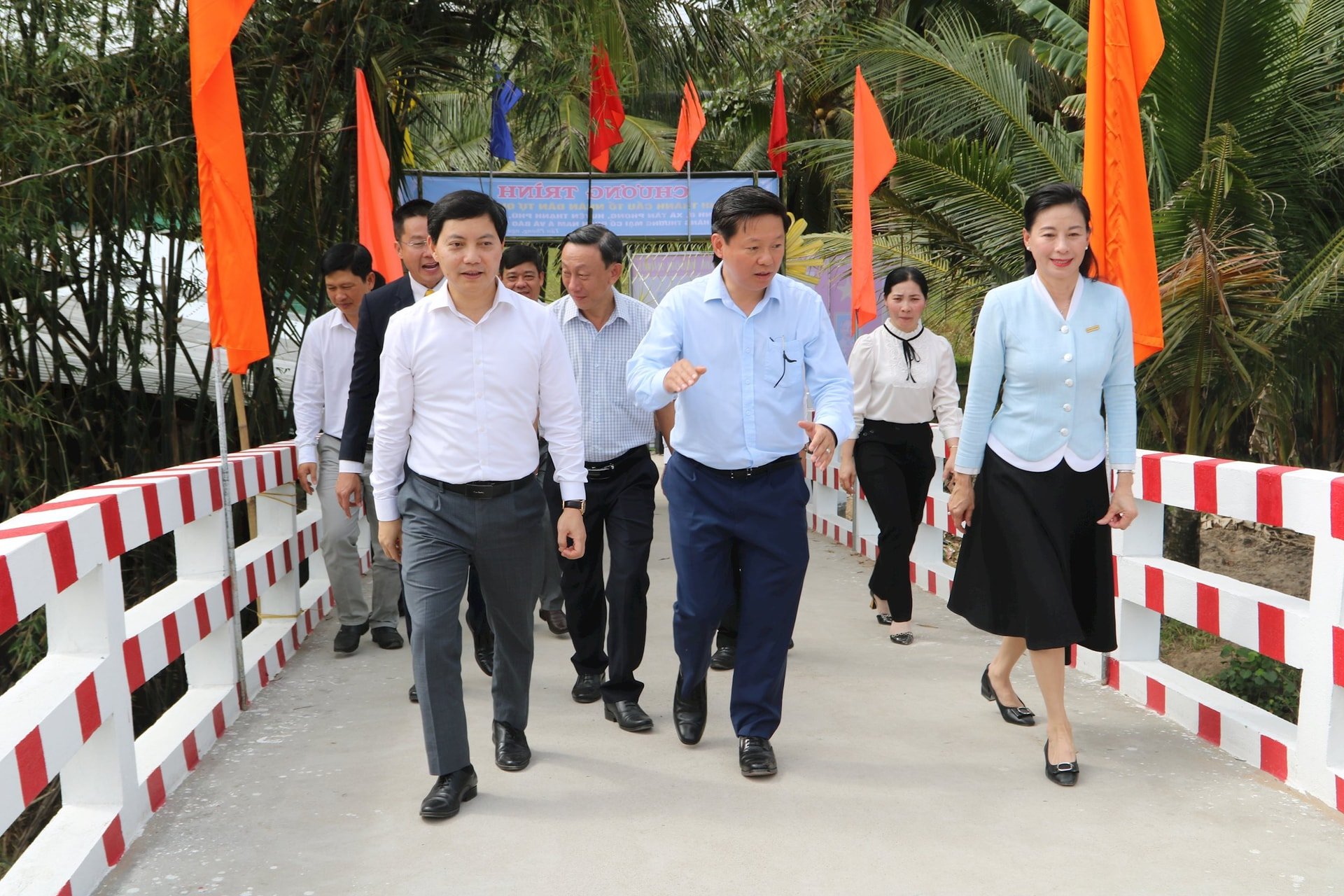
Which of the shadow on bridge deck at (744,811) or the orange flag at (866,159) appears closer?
the shadow on bridge deck at (744,811)

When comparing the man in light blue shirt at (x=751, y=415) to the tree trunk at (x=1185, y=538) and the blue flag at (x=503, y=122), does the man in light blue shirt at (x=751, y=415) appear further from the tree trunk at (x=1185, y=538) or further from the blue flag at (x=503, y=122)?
the blue flag at (x=503, y=122)

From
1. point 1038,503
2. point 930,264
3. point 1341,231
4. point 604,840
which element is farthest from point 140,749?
point 930,264

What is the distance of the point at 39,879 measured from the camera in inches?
125

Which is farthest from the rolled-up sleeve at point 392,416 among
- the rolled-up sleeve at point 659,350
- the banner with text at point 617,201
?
the banner with text at point 617,201

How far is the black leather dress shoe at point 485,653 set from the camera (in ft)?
19.2

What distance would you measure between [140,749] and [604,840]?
164 cm

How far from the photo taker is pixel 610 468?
16.9 ft

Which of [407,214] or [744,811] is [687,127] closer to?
[407,214]

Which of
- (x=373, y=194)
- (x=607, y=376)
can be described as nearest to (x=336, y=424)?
(x=607, y=376)

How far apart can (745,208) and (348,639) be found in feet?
10.4

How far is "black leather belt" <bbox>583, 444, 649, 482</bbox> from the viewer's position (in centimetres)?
515

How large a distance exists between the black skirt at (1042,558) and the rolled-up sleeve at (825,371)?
56 cm

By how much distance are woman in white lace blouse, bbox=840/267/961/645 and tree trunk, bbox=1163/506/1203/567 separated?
9.44 ft

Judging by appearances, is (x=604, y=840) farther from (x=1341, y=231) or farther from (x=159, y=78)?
(x=1341, y=231)
